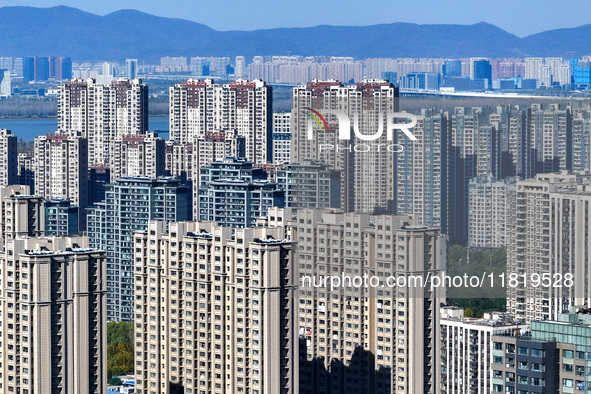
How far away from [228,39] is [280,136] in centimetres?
2646

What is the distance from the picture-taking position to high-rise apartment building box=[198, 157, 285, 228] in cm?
1770

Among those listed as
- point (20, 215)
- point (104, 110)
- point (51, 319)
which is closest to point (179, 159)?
point (104, 110)

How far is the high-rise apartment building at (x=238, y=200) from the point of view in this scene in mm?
17703

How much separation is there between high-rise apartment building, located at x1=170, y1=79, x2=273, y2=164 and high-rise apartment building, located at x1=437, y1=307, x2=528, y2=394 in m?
15.1

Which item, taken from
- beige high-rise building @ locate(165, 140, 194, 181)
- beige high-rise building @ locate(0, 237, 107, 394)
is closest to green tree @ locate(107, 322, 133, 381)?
beige high-rise building @ locate(0, 237, 107, 394)

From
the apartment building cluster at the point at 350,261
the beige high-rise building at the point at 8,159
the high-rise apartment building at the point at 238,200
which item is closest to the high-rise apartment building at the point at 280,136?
the beige high-rise building at the point at 8,159

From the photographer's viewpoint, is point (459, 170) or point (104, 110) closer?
point (459, 170)

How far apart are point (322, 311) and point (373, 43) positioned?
70.8ft

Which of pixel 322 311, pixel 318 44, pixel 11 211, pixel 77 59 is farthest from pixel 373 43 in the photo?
pixel 77 59

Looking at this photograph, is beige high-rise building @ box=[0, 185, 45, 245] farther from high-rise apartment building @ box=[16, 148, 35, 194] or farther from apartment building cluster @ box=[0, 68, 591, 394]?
high-rise apartment building @ box=[16, 148, 35, 194]

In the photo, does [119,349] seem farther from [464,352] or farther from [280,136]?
[280,136]

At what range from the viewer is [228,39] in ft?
173

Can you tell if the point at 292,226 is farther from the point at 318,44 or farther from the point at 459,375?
the point at 318,44

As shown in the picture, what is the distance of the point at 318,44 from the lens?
134 feet
